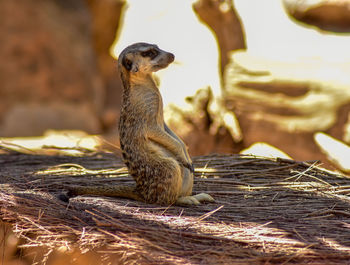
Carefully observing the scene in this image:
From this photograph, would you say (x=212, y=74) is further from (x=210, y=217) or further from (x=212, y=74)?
(x=210, y=217)

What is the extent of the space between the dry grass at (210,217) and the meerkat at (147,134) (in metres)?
0.12

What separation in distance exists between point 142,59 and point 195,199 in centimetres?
90

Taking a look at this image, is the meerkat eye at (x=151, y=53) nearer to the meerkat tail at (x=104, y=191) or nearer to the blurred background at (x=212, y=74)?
the meerkat tail at (x=104, y=191)

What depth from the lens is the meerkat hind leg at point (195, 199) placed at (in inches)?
123

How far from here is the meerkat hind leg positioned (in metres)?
3.13

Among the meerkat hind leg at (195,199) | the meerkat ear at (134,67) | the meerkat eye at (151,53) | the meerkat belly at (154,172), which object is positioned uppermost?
the meerkat eye at (151,53)

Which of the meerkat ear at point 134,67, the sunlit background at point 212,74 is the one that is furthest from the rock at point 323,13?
the meerkat ear at point 134,67

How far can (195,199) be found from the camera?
3.18 m

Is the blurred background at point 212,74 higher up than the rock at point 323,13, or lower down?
lower down

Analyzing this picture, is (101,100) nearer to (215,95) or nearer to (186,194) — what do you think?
(215,95)

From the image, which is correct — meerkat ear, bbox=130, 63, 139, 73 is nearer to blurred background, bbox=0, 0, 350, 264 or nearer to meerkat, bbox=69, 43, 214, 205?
meerkat, bbox=69, 43, 214, 205

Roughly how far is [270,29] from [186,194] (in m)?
4.69

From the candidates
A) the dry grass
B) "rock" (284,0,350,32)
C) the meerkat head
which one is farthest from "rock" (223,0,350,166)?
the meerkat head

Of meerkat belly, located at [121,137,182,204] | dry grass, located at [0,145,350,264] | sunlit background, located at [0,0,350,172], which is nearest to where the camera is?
dry grass, located at [0,145,350,264]
